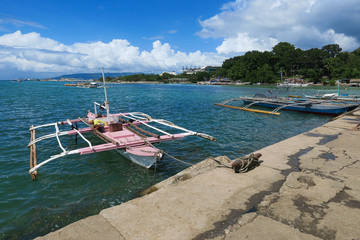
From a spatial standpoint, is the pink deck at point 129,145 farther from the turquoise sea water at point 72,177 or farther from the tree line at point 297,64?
the tree line at point 297,64

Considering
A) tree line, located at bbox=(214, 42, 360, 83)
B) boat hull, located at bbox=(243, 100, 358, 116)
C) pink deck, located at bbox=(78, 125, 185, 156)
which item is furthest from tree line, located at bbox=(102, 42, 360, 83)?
pink deck, located at bbox=(78, 125, 185, 156)

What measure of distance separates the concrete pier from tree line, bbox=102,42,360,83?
125 m

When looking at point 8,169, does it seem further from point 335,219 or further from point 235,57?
point 235,57

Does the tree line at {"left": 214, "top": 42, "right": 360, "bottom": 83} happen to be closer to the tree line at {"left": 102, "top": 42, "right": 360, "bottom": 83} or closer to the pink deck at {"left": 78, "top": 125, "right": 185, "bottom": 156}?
the tree line at {"left": 102, "top": 42, "right": 360, "bottom": 83}

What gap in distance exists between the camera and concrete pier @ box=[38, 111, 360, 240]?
4.46 metres

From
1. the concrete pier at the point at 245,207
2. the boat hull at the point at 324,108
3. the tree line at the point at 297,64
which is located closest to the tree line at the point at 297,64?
the tree line at the point at 297,64

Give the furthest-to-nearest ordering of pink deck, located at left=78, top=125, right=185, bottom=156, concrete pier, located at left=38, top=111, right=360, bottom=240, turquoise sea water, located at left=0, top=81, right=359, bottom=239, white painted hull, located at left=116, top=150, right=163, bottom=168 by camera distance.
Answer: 1. pink deck, located at left=78, top=125, right=185, bottom=156
2. white painted hull, located at left=116, top=150, right=163, bottom=168
3. turquoise sea water, located at left=0, top=81, right=359, bottom=239
4. concrete pier, located at left=38, top=111, right=360, bottom=240

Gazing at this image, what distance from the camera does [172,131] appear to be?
18.6m

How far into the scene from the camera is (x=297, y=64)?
416 ft

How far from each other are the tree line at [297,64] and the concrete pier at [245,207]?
125167 mm

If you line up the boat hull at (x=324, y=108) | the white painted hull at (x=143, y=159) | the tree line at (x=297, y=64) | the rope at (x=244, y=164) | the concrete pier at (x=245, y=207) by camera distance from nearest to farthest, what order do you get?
the concrete pier at (x=245, y=207) → the rope at (x=244, y=164) → the white painted hull at (x=143, y=159) → the boat hull at (x=324, y=108) → the tree line at (x=297, y=64)

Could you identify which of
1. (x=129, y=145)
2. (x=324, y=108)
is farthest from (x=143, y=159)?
(x=324, y=108)

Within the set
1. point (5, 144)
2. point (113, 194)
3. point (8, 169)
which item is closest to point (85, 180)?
point (113, 194)

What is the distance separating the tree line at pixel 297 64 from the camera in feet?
363
